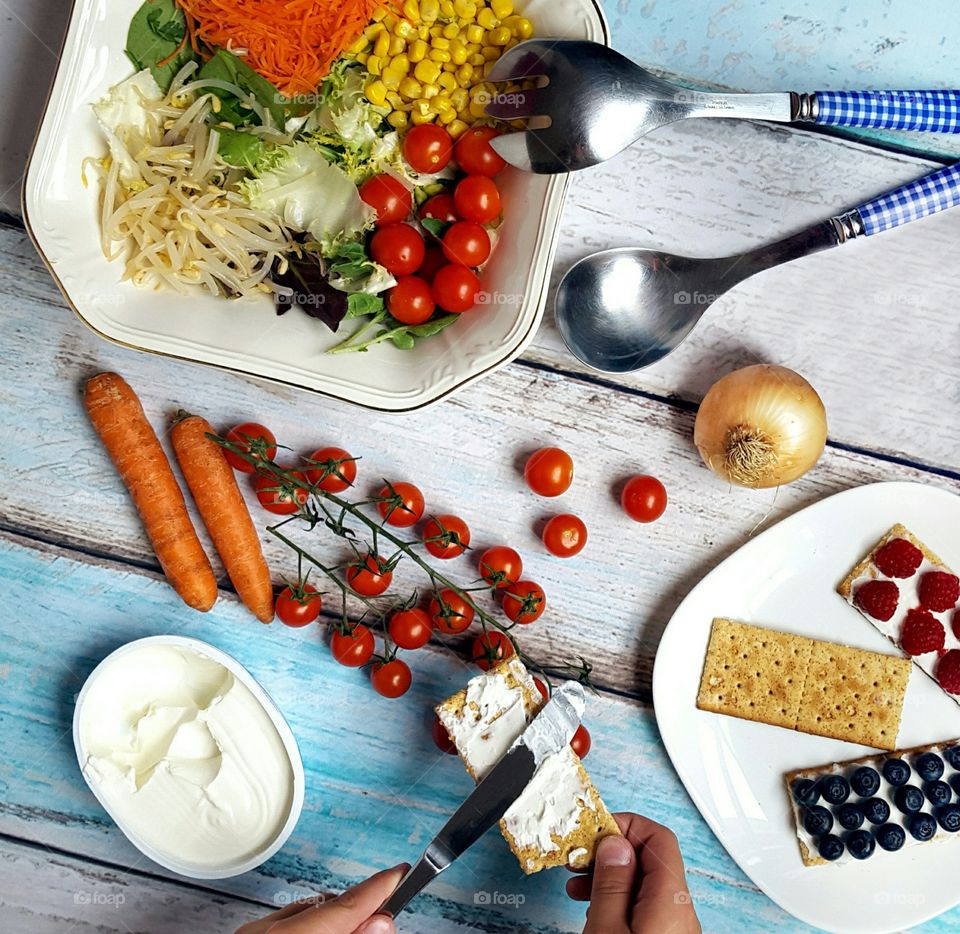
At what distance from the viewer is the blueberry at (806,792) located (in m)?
1.81

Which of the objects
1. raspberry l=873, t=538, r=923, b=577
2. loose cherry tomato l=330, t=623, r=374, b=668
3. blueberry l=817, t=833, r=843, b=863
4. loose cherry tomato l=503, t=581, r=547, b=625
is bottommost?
blueberry l=817, t=833, r=843, b=863

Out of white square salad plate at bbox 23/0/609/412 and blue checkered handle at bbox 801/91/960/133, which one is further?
blue checkered handle at bbox 801/91/960/133

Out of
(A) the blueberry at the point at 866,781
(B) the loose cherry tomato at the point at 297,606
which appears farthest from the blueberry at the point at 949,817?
(B) the loose cherry tomato at the point at 297,606

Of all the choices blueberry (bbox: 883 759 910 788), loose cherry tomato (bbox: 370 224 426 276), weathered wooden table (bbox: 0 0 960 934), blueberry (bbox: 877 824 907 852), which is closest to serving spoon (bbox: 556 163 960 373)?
weathered wooden table (bbox: 0 0 960 934)

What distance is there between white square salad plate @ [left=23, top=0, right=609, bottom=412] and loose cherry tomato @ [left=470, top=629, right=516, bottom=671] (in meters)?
0.54

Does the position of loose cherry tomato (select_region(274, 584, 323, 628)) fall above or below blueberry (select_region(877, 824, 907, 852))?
above

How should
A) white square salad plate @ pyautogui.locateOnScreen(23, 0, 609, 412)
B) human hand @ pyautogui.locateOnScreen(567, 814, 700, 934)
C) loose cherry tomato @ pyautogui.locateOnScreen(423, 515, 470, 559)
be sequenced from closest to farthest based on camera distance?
white square salad plate @ pyautogui.locateOnScreen(23, 0, 609, 412) → human hand @ pyautogui.locateOnScreen(567, 814, 700, 934) → loose cherry tomato @ pyautogui.locateOnScreen(423, 515, 470, 559)

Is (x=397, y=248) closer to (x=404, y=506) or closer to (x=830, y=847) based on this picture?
(x=404, y=506)

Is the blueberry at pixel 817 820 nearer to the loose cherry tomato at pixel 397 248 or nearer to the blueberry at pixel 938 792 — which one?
the blueberry at pixel 938 792

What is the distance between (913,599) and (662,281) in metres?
0.85

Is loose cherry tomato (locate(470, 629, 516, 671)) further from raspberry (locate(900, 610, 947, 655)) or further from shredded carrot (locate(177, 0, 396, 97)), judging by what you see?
shredded carrot (locate(177, 0, 396, 97))

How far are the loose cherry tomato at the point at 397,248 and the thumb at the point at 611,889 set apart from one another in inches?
45.0

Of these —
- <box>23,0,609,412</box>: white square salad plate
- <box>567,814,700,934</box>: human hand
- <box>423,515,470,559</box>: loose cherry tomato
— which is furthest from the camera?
<box>423,515,470,559</box>: loose cherry tomato

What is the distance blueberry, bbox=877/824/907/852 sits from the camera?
1.79 metres
